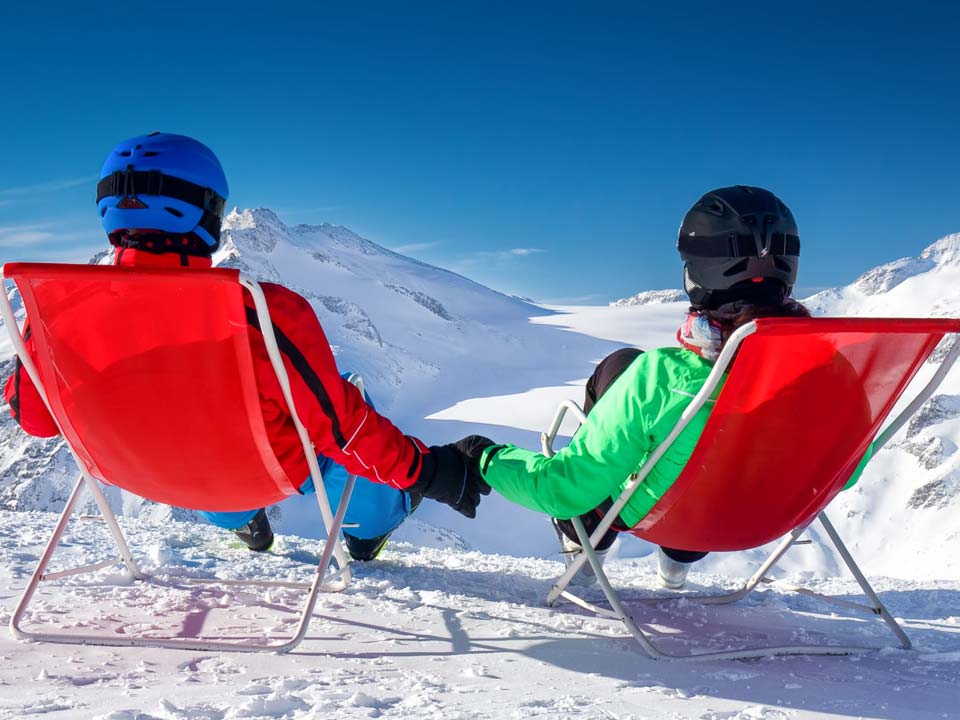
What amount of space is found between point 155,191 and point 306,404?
83cm

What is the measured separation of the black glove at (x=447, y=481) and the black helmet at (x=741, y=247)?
0.95m

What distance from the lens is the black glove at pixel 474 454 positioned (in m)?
2.63

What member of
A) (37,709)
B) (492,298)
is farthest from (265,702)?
(492,298)

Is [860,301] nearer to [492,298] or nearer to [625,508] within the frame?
[492,298]

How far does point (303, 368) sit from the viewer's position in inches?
84.6

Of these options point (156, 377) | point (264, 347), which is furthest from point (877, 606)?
point (156, 377)

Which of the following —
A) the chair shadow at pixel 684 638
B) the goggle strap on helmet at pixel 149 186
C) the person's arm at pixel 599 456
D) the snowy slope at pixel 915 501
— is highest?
the goggle strap on helmet at pixel 149 186

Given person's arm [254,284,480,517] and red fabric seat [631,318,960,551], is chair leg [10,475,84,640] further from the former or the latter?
red fabric seat [631,318,960,551]

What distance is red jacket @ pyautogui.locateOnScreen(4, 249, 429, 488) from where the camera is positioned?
212 centimetres

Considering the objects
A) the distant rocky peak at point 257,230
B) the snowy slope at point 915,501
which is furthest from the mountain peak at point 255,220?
the snowy slope at point 915,501

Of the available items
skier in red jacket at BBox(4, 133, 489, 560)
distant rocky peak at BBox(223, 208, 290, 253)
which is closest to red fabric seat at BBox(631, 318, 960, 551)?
skier in red jacket at BBox(4, 133, 489, 560)

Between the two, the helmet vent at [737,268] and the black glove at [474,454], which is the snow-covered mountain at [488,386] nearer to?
the black glove at [474,454]

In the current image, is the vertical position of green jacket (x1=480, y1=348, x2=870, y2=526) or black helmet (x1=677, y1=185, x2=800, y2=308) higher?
black helmet (x1=677, y1=185, x2=800, y2=308)

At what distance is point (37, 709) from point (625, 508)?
5.35 feet
